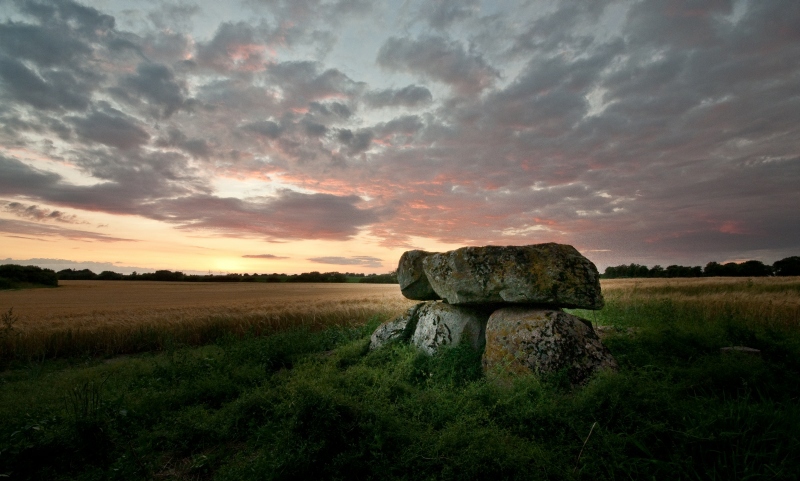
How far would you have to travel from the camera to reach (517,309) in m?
6.68

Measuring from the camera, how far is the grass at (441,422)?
131 inches

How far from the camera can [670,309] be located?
A: 10930 millimetres

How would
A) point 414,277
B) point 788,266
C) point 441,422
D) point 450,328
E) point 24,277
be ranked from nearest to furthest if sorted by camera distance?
point 441,422, point 450,328, point 414,277, point 24,277, point 788,266

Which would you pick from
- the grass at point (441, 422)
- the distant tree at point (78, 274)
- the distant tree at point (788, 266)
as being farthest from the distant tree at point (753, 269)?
the distant tree at point (78, 274)

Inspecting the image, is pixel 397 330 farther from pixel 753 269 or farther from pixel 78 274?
pixel 78 274

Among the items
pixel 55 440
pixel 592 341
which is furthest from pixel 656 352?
pixel 55 440

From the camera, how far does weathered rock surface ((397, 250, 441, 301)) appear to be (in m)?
8.66

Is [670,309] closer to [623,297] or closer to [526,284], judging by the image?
[623,297]

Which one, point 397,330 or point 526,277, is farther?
point 397,330

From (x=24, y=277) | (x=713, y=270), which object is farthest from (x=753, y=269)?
(x=24, y=277)

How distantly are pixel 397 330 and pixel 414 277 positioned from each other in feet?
4.24

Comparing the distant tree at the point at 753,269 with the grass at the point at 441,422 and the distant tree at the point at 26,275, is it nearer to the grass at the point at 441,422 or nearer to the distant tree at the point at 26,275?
the grass at the point at 441,422

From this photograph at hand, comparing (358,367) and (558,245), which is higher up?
(558,245)

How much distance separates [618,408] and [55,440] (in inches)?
254
